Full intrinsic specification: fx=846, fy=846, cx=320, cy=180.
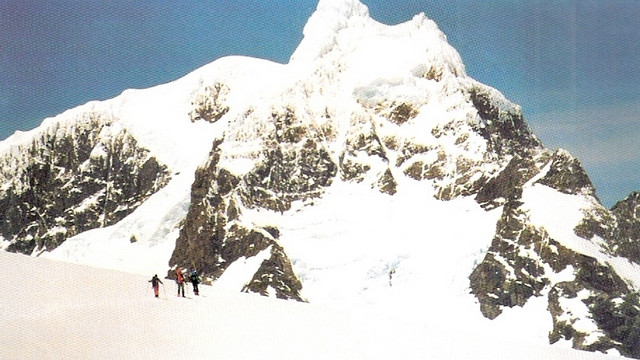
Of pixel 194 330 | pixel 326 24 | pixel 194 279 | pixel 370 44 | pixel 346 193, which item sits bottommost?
pixel 194 330

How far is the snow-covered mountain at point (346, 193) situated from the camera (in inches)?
5177

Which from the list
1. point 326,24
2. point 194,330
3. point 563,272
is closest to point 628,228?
point 563,272

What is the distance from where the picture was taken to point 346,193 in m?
164

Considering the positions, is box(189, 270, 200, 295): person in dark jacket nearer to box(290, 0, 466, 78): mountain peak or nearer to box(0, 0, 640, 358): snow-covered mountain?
box(0, 0, 640, 358): snow-covered mountain

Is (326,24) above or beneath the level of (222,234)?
above

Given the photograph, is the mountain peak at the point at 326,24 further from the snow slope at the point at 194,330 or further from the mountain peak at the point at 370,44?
the snow slope at the point at 194,330

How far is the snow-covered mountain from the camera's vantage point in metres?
132

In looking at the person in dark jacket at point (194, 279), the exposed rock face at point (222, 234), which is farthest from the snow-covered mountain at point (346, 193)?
the person in dark jacket at point (194, 279)

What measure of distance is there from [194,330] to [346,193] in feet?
487

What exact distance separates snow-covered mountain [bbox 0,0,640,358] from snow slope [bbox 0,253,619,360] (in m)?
105

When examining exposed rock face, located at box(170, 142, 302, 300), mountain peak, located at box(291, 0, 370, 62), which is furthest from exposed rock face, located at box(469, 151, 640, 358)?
mountain peak, located at box(291, 0, 370, 62)

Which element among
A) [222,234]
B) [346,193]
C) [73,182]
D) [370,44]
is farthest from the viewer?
[73,182]

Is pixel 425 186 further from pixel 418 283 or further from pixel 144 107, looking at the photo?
pixel 144 107

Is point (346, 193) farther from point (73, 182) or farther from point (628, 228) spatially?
point (73, 182)
